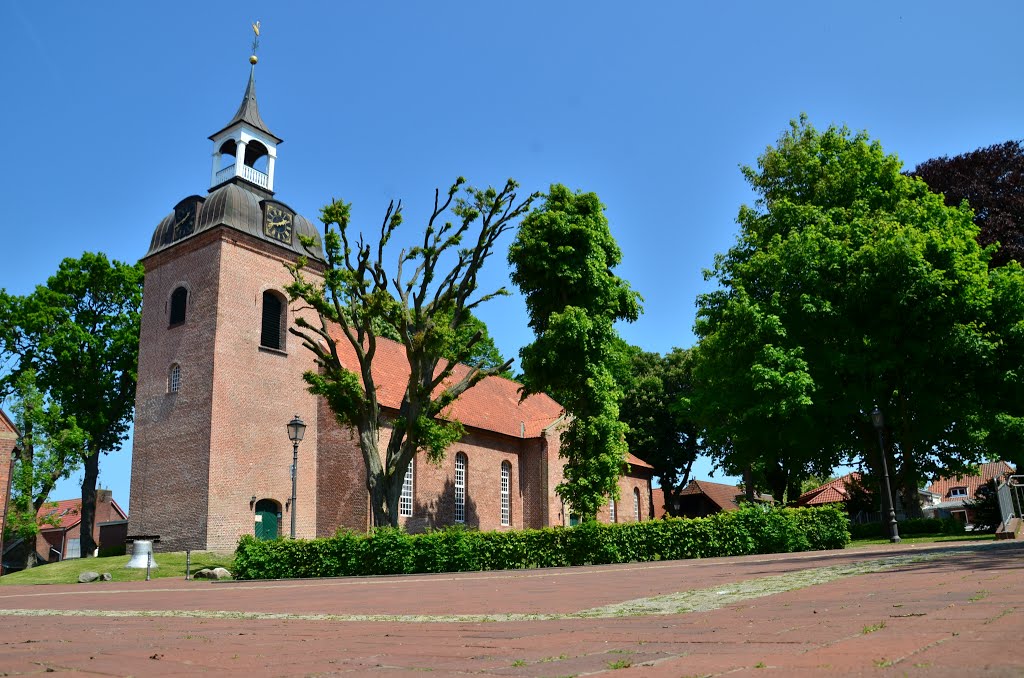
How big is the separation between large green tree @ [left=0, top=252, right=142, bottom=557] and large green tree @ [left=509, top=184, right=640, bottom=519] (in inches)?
999

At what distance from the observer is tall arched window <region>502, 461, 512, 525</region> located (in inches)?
1524

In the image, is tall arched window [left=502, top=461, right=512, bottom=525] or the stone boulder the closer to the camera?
the stone boulder

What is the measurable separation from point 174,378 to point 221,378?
339 cm

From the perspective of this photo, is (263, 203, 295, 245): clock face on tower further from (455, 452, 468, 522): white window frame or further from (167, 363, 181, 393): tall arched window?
(455, 452, 468, 522): white window frame

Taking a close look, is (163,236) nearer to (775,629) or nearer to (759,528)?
(759,528)

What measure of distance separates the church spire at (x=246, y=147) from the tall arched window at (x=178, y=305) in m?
5.78

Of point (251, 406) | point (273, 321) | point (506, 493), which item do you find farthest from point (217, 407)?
point (506, 493)

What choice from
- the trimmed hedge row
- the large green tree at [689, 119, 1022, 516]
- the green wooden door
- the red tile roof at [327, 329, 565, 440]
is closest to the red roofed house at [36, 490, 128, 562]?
the green wooden door

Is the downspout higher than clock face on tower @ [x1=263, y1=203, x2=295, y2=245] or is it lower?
lower

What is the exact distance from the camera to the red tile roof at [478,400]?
34781 mm

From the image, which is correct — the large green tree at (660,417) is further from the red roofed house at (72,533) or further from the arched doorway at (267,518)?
the red roofed house at (72,533)

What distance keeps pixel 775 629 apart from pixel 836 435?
2458 centimetres

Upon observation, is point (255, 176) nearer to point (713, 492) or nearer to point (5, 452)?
point (5, 452)

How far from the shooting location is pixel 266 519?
32.0 meters
